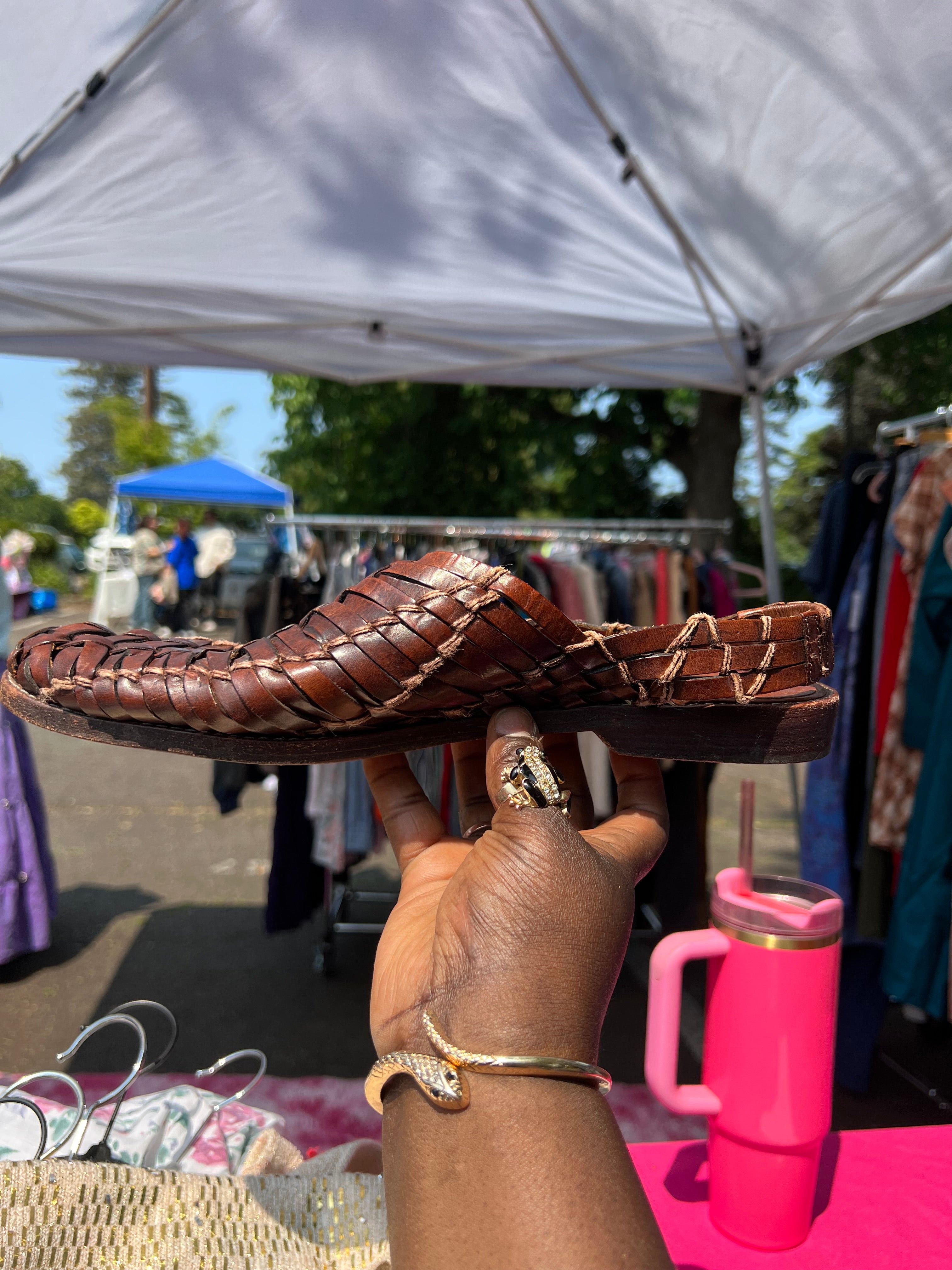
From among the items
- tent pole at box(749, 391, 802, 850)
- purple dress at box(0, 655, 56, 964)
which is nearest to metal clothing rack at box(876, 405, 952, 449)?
tent pole at box(749, 391, 802, 850)

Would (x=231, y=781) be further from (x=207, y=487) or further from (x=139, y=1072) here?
(x=207, y=487)

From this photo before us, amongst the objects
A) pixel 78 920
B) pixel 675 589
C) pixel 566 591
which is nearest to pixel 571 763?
pixel 566 591

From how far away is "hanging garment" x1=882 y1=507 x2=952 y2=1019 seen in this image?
1.98 m

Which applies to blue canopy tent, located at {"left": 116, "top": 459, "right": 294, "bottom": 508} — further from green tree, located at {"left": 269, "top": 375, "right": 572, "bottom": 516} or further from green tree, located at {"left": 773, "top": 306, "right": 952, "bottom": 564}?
green tree, located at {"left": 773, "top": 306, "right": 952, "bottom": 564}

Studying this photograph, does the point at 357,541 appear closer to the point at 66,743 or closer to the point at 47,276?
the point at 47,276

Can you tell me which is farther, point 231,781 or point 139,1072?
point 231,781

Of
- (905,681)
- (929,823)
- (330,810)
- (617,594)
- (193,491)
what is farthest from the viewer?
(193,491)

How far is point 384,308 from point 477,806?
2389 mm

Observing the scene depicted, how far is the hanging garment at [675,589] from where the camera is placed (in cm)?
326

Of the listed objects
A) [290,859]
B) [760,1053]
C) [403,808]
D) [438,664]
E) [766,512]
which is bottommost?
[290,859]

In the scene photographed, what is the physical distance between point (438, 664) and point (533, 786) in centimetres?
18

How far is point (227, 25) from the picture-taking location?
6.00 feet

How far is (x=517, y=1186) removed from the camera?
0.55m

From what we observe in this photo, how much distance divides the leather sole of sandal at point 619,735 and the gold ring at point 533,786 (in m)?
0.19
